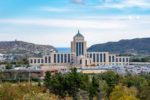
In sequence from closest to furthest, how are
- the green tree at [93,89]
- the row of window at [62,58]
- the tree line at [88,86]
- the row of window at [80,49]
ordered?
the tree line at [88,86]
the green tree at [93,89]
the row of window at [62,58]
the row of window at [80,49]

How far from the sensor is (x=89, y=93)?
44688 mm

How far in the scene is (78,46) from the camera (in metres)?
126

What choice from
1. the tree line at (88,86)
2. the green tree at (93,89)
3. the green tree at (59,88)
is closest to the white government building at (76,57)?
the tree line at (88,86)

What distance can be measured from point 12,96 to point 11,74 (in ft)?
177

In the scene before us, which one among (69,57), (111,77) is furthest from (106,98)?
(69,57)

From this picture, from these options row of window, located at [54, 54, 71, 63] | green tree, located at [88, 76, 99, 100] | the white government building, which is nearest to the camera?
green tree, located at [88, 76, 99, 100]

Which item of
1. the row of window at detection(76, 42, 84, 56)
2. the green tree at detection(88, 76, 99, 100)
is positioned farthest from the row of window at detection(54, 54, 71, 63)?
the green tree at detection(88, 76, 99, 100)

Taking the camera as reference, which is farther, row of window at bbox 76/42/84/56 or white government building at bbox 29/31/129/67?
row of window at bbox 76/42/84/56

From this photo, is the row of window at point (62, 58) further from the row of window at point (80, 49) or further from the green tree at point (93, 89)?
→ the green tree at point (93, 89)

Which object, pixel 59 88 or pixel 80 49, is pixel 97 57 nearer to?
pixel 80 49

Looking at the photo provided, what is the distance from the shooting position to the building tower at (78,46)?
12506cm

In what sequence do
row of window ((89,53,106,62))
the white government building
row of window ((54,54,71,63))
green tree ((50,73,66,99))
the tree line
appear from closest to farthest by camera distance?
the tree line, green tree ((50,73,66,99)), the white government building, row of window ((54,54,71,63)), row of window ((89,53,106,62))

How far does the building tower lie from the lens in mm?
125062

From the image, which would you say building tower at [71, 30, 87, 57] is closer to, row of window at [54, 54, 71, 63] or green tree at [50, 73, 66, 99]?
row of window at [54, 54, 71, 63]
